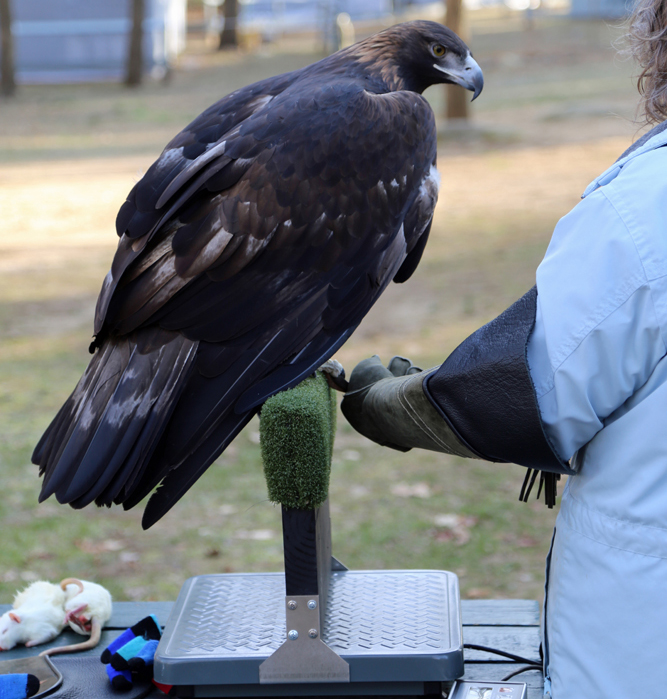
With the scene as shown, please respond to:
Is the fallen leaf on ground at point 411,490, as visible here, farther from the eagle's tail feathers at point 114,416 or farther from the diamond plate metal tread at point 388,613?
the eagle's tail feathers at point 114,416

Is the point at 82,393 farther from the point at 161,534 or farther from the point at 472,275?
the point at 472,275

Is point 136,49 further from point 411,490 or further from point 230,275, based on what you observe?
point 230,275

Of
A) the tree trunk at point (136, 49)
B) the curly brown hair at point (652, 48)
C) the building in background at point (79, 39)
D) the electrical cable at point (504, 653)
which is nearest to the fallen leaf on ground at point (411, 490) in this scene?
the electrical cable at point (504, 653)

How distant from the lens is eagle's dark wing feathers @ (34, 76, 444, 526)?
204 cm

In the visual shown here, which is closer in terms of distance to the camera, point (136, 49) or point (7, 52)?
point (7, 52)

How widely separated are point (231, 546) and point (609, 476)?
9.93 ft

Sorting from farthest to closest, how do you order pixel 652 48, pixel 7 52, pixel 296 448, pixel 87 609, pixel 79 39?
1. pixel 79 39
2. pixel 7 52
3. pixel 87 609
4. pixel 296 448
5. pixel 652 48

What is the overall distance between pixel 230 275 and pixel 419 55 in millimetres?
1011

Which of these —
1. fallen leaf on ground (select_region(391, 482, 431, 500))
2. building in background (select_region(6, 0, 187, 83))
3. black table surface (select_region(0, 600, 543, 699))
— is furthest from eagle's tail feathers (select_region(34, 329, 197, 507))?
building in background (select_region(6, 0, 187, 83))

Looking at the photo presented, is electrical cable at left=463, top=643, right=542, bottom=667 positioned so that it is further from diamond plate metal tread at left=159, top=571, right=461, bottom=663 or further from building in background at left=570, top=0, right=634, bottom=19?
building in background at left=570, top=0, right=634, bottom=19

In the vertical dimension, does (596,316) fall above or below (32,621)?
above

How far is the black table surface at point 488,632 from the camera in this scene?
2225 mm

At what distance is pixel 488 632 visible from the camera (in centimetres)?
244

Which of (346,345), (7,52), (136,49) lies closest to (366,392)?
(346,345)
